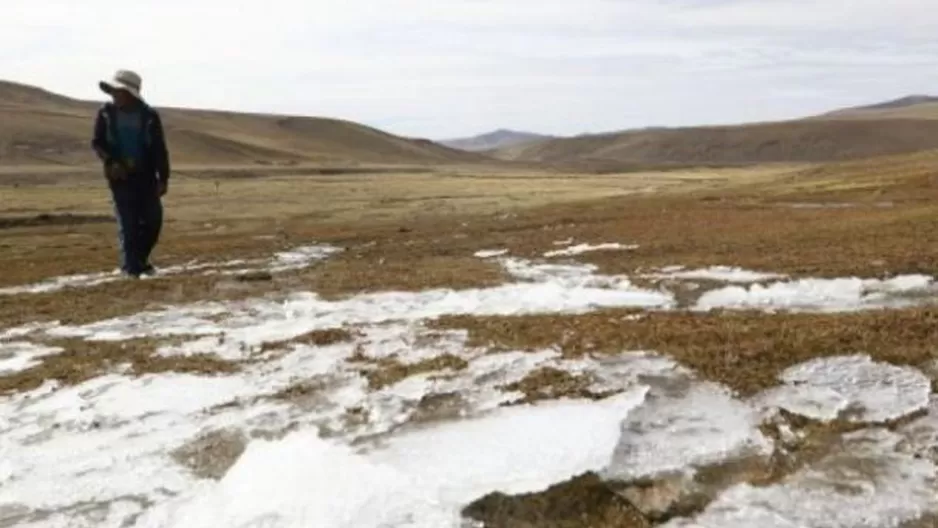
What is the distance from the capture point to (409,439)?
220 inches

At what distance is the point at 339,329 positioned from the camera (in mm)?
8367

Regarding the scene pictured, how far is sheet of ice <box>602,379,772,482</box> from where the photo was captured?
5.14 meters

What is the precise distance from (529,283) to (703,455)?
19.7ft

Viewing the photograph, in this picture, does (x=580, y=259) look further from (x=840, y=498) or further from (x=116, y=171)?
(x=840, y=498)

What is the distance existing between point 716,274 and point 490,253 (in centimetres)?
467

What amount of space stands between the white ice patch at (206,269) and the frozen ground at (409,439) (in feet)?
16.0

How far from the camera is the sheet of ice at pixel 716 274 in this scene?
10.3m

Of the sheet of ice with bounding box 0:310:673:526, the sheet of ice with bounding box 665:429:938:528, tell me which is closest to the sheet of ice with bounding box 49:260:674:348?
the sheet of ice with bounding box 0:310:673:526

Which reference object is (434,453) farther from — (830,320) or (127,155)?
(127,155)

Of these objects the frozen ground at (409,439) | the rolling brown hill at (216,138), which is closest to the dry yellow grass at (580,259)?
the frozen ground at (409,439)

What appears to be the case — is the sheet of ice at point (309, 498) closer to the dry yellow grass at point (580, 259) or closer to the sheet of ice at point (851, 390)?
the dry yellow grass at point (580, 259)

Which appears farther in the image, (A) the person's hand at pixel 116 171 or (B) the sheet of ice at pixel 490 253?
(B) the sheet of ice at pixel 490 253

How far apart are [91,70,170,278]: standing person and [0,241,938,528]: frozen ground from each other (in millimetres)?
4805

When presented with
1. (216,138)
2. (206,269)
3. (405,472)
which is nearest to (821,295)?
(405,472)
